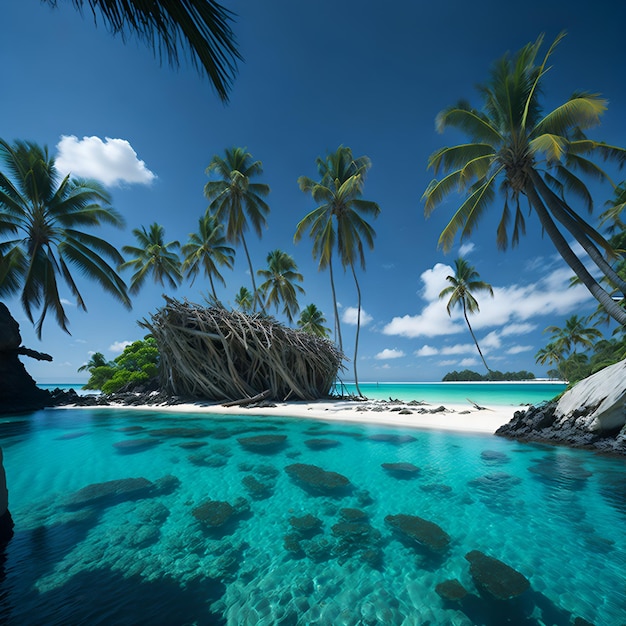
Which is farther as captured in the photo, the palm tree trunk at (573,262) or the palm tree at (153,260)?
the palm tree at (153,260)

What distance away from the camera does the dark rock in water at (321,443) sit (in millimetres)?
6560

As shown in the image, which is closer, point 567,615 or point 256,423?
point 567,615

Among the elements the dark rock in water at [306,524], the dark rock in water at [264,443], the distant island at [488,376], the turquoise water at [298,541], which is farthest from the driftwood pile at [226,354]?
the distant island at [488,376]

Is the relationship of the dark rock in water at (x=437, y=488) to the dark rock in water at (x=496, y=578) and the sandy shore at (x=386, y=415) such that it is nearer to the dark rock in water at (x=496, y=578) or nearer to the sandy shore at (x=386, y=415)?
the dark rock in water at (x=496, y=578)

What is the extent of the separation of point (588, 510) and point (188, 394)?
15.3m

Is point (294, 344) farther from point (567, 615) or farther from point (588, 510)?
point (567, 615)

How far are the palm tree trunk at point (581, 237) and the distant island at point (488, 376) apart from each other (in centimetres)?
7035

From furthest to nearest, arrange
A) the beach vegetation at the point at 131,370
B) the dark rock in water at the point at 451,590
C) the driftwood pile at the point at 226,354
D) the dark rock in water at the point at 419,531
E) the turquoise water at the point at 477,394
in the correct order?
the turquoise water at the point at 477,394
the beach vegetation at the point at 131,370
the driftwood pile at the point at 226,354
the dark rock in water at the point at 419,531
the dark rock in water at the point at 451,590

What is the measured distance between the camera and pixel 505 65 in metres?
10.0

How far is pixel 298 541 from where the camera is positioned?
2928 mm

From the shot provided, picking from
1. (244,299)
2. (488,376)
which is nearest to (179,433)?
(244,299)

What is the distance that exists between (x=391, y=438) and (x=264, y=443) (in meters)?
3.35

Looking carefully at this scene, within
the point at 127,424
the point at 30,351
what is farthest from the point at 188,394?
the point at 30,351

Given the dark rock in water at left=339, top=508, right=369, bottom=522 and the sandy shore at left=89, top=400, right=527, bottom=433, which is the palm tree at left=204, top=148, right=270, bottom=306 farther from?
the dark rock in water at left=339, top=508, right=369, bottom=522
